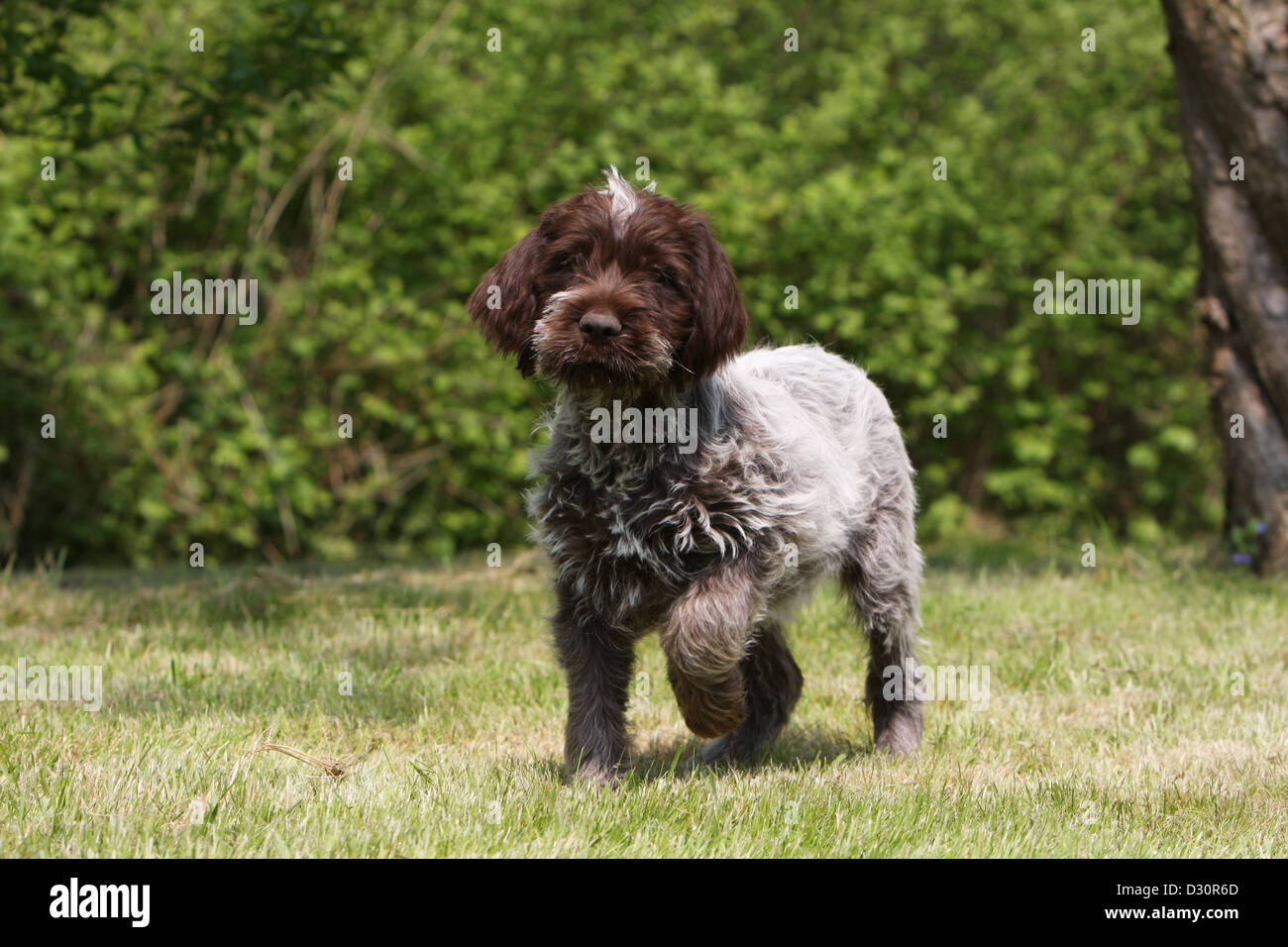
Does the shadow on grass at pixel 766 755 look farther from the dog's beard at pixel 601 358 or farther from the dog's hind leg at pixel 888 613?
the dog's beard at pixel 601 358

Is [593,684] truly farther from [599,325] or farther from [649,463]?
[599,325]

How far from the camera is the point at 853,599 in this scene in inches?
198

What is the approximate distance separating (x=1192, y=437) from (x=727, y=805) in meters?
7.99

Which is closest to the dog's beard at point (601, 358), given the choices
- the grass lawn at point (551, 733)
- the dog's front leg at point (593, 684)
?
the dog's front leg at point (593, 684)

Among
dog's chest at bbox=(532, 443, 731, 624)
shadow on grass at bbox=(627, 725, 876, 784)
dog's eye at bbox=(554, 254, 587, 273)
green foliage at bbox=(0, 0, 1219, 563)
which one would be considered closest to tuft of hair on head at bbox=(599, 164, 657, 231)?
dog's eye at bbox=(554, 254, 587, 273)

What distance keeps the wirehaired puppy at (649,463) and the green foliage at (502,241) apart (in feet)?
18.8

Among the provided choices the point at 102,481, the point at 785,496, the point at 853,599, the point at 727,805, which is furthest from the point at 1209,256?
the point at 102,481

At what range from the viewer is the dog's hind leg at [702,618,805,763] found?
4992mm

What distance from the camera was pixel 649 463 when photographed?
4.11m

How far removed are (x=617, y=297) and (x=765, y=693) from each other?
1766mm

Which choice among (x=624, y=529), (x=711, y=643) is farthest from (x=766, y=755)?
(x=624, y=529)

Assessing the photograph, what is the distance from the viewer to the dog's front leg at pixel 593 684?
4.17 meters

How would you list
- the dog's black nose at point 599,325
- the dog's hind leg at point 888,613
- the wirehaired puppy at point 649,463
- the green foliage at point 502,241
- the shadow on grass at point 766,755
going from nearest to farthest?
the dog's black nose at point 599,325 < the wirehaired puppy at point 649,463 < the shadow on grass at point 766,755 < the dog's hind leg at point 888,613 < the green foliage at point 502,241

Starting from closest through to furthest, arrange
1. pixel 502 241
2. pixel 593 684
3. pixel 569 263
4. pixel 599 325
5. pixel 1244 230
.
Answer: pixel 599 325 < pixel 569 263 < pixel 593 684 < pixel 1244 230 < pixel 502 241
